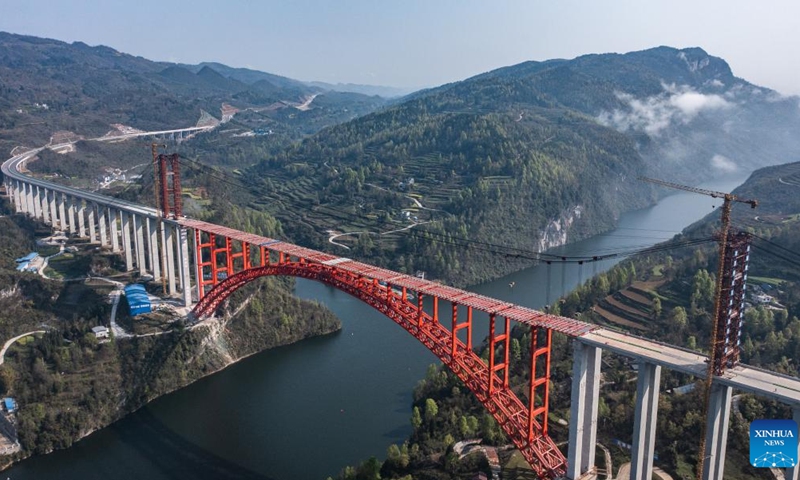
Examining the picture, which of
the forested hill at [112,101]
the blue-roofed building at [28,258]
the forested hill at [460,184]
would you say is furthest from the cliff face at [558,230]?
the forested hill at [112,101]

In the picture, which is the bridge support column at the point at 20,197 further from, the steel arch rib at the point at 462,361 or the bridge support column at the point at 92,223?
the steel arch rib at the point at 462,361

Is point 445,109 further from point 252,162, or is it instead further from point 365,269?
point 365,269

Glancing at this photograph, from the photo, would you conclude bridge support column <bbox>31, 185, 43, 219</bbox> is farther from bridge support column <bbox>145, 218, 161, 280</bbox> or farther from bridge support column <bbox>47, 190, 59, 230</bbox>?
bridge support column <bbox>145, 218, 161, 280</bbox>

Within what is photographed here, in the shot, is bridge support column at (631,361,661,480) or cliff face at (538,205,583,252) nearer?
bridge support column at (631,361,661,480)

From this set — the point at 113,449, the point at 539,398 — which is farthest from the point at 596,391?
A: the point at 113,449

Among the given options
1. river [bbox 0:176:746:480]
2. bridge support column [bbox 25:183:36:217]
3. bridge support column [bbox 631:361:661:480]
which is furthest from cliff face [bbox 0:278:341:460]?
bridge support column [bbox 25:183:36:217]

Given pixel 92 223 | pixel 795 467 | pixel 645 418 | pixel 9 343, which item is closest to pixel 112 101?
pixel 92 223
